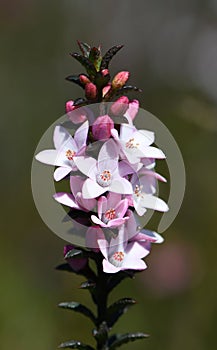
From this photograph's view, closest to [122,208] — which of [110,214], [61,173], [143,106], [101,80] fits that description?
[110,214]

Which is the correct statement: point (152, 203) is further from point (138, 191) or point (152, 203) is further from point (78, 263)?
point (78, 263)

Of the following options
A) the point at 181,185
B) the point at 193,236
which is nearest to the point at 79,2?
the point at 193,236

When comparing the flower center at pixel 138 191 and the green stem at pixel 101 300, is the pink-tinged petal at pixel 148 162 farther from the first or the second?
the green stem at pixel 101 300

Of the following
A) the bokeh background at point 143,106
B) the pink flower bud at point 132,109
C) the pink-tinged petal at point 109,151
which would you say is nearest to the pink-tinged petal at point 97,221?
the pink-tinged petal at point 109,151

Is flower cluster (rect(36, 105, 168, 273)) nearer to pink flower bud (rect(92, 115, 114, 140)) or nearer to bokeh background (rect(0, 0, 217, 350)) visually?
pink flower bud (rect(92, 115, 114, 140))

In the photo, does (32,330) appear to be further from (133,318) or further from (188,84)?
(188,84)

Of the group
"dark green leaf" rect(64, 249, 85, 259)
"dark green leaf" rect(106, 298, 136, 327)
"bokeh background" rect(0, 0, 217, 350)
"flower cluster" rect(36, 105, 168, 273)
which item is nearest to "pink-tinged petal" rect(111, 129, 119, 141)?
"flower cluster" rect(36, 105, 168, 273)

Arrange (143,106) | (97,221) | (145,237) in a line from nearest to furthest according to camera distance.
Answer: (97,221) < (145,237) < (143,106)
